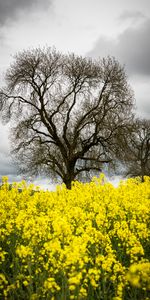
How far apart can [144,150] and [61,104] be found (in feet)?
66.4

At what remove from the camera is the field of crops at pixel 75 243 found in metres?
3.81

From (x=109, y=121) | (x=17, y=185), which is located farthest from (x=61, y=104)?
(x=17, y=185)

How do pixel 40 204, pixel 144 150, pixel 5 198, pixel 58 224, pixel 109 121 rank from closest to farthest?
pixel 58 224 → pixel 5 198 → pixel 40 204 → pixel 109 121 → pixel 144 150

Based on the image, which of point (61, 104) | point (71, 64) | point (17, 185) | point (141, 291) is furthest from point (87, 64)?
point (141, 291)

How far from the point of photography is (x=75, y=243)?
12.1ft

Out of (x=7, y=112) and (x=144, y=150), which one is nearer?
(x=7, y=112)

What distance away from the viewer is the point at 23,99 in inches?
918

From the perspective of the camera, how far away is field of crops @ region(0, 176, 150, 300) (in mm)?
3812

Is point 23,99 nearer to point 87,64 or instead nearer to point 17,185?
point 87,64

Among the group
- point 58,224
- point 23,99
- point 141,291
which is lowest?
point 141,291

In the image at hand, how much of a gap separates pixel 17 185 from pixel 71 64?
1572 centimetres

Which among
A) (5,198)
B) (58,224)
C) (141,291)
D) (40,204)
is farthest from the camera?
(40,204)

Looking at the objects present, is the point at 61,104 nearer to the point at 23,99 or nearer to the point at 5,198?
the point at 23,99

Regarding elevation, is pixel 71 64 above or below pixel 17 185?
above
